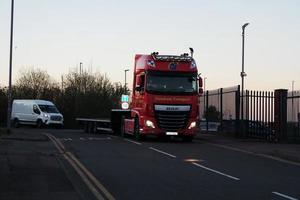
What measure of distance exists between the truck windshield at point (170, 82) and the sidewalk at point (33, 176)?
775 centimetres

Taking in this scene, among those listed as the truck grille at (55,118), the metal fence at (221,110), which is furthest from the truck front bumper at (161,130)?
the truck grille at (55,118)

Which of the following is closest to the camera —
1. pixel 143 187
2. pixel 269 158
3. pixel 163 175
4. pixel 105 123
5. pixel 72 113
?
pixel 143 187

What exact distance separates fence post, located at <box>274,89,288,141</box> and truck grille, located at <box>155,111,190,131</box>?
14.7ft

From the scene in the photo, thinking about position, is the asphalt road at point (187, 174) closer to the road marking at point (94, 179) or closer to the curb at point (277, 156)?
the road marking at point (94, 179)

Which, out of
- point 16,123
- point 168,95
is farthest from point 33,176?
point 16,123

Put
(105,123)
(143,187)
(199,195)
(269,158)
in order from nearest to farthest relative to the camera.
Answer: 1. (199,195)
2. (143,187)
3. (269,158)
4. (105,123)

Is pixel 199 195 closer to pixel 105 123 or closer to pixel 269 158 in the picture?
pixel 269 158

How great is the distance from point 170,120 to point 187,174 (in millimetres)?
13705

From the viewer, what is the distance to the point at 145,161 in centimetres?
1936

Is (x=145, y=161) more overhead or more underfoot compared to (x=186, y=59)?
more underfoot

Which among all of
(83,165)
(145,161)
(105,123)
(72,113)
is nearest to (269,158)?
(145,161)

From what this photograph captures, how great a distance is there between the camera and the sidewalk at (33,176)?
12.2 meters

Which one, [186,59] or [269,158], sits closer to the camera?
[269,158]

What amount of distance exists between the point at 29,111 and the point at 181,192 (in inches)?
1751
